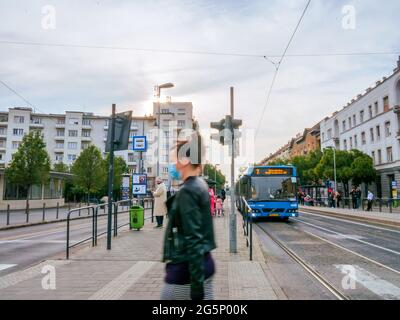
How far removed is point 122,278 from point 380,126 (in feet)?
151

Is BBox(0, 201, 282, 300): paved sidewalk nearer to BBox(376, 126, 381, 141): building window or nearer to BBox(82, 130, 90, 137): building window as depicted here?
BBox(376, 126, 381, 141): building window

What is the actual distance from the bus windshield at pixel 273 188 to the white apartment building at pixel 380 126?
2766 centimetres

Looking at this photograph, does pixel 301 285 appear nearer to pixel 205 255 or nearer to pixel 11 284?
pixel 205 255

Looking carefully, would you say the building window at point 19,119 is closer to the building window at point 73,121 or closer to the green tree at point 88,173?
the building window at point 73,121

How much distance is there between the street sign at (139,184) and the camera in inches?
621

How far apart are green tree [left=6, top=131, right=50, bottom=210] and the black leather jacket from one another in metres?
27.1

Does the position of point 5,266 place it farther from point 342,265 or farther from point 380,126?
point 380,126

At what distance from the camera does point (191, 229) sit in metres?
2.67

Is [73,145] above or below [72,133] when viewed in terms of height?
below

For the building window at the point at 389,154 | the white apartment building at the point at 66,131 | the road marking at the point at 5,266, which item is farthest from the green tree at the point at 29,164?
the white apartment building at the point at 66,131

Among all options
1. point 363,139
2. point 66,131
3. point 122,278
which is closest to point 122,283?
point 122,278

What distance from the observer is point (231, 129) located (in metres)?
8.91
